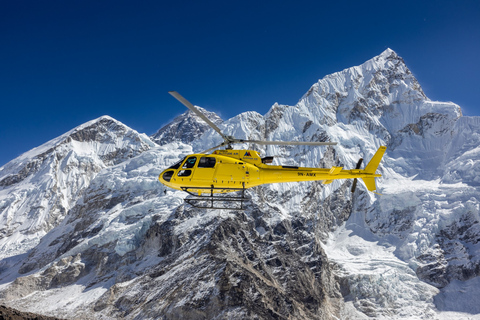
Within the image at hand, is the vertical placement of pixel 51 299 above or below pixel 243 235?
below

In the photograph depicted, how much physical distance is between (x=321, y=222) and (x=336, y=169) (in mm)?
137807

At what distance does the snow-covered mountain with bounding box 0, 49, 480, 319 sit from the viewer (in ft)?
352

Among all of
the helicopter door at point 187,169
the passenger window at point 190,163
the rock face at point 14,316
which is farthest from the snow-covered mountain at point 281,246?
the passenger window at point 190,163

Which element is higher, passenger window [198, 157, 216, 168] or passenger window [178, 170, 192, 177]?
passenger window [198, 157, 216, 168]

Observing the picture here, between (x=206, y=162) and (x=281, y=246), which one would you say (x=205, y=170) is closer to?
(x=206, y=162)

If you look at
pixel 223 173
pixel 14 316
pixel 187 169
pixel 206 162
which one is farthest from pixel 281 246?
pixel 187 169

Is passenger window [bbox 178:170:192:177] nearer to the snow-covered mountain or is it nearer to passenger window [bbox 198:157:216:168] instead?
passenger window [bbox 198:157:216:168]

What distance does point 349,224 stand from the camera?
168125mm

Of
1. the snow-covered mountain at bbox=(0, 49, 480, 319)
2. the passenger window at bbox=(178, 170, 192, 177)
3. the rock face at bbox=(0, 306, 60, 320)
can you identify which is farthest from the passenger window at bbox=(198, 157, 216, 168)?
the snow-covered mountain at bbox=(0, 49, 480, 319)

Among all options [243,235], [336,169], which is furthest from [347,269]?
[336,169]

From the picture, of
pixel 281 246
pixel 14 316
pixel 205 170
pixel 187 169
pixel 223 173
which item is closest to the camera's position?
pixel 205 170

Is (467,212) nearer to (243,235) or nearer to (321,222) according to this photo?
(321,222)

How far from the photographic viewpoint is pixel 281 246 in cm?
13800

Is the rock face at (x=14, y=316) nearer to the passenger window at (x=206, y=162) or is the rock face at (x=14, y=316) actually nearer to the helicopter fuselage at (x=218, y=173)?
the helicopter fuselage at (x=218, y=173)
